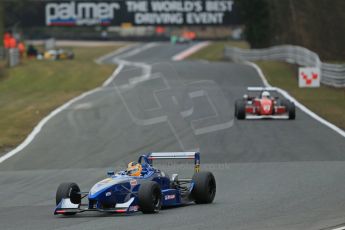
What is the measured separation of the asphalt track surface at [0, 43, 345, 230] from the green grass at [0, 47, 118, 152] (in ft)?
2.82

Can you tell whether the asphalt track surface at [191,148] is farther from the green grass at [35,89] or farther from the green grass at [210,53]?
the green grass at [210,53]

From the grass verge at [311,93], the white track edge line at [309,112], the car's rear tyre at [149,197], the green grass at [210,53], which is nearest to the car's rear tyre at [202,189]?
the car's rear tyre at [149,197]

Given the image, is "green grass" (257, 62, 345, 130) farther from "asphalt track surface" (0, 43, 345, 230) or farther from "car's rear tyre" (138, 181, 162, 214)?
"car's rear tyre" (138, 181, 162, 214)

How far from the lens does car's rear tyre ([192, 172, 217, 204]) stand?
1340 centimetres

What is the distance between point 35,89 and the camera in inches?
1569

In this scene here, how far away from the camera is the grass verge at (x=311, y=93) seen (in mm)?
28044

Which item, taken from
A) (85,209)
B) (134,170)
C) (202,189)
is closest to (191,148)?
(202,189)

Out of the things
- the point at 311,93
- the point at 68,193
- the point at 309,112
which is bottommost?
the point at 311,93

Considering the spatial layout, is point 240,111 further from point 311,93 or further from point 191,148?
Result: point 311,93

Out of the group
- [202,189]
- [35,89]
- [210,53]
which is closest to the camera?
[202,189]

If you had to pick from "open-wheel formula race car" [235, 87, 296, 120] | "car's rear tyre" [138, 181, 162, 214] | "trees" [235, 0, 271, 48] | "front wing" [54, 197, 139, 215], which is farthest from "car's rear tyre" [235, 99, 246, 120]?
"trees" [235, 0, 271, 48]

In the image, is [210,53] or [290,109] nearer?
[290,109]

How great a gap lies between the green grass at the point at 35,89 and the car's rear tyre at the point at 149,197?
34.1 feet

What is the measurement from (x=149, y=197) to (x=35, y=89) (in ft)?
93.7
